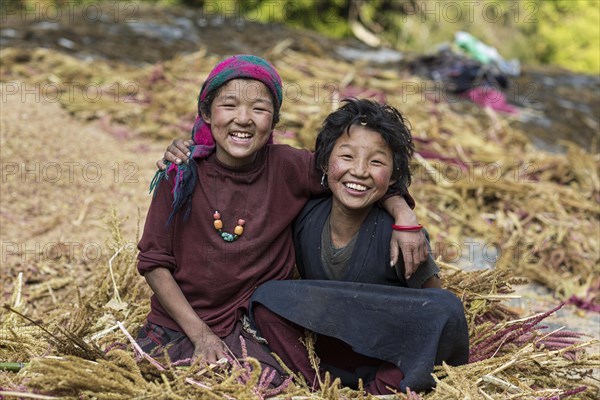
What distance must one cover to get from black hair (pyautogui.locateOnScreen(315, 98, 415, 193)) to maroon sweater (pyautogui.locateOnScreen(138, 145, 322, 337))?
161 millimetres

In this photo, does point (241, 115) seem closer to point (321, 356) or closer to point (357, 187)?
point (357, 187)

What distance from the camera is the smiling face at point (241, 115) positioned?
2.13 metres

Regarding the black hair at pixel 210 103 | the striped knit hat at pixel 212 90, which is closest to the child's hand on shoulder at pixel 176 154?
the striped knit hat at pixel 212 90

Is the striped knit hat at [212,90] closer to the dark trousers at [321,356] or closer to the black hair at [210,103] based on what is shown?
the black hair at [210,103]

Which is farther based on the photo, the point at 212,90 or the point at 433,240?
the point at 433,240

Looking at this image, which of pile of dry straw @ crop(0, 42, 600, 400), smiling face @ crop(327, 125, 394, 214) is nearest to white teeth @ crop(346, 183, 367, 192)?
smiling face @ crop(327, 125, 394, 214)

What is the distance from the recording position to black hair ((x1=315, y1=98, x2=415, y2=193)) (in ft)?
7.02

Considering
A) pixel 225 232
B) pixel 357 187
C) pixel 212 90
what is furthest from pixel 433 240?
pixel 212 90

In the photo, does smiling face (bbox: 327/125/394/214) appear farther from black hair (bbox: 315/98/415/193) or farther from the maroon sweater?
the maroon sweater

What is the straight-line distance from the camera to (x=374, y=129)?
7.04ft

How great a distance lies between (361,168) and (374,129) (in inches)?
5.2

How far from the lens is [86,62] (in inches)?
225

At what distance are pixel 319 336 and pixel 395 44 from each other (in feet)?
33.2

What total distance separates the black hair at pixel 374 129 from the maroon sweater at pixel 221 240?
0.53 ft
